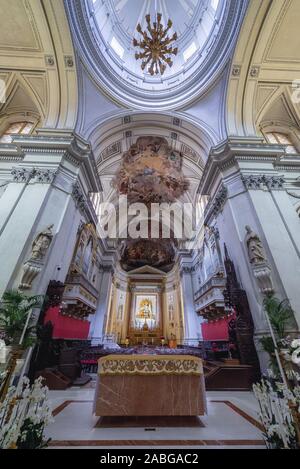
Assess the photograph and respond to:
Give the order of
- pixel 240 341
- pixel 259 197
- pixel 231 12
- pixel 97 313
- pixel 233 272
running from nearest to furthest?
pixel 240 341, pixel 233 272, pixel 259 197, pixel 231 12, pixel 97 313

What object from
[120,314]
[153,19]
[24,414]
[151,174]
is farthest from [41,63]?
[120,314]

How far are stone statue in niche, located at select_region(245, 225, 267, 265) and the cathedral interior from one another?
0.04 metres

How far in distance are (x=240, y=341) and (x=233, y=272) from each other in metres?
2.12

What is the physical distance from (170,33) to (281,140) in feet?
37.8

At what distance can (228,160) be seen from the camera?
891cm

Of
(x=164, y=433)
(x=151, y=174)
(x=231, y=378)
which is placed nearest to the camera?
(x=164, y=433)

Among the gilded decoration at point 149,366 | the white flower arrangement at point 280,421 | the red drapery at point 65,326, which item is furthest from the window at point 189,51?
the white flower arrangement at point 280,421

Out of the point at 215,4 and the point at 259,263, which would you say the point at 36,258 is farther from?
the point at 215,4

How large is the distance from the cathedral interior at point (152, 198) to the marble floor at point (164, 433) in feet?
0.11

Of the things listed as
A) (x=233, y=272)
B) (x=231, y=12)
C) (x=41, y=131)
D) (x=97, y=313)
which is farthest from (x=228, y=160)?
(x=97, y=313)

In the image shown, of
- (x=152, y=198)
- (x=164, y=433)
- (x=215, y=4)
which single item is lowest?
(x=164, y=433)

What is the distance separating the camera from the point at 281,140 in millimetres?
10703
